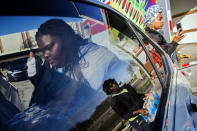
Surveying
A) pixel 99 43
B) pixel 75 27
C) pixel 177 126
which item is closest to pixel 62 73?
pixel 75 27

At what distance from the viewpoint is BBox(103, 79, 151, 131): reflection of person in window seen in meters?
0.84

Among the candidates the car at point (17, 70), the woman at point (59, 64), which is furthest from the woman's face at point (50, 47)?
the car at point (17, 70)

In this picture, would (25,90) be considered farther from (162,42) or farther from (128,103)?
(162,42)

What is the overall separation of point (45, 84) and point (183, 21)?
9.66 metres

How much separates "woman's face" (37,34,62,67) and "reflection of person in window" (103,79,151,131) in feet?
1.19

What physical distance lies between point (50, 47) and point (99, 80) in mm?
397

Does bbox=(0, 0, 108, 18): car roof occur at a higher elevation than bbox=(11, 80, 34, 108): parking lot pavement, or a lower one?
higher

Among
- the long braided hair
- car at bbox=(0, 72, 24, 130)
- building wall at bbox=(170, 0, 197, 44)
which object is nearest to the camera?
car at bbox=(0, 72, 24, 130)

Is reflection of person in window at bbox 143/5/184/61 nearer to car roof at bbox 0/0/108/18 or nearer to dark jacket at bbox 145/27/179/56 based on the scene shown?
dark jacket at bbox 145/27/179/56

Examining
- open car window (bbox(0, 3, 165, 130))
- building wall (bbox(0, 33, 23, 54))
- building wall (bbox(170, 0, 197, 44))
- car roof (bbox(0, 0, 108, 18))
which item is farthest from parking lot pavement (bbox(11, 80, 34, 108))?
building wall (bbox(170, 0, 197, 44))

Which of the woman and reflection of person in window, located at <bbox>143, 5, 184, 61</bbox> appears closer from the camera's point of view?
the woman

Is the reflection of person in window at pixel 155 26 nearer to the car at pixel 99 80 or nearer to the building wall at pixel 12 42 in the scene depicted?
the car at pixel 99 80

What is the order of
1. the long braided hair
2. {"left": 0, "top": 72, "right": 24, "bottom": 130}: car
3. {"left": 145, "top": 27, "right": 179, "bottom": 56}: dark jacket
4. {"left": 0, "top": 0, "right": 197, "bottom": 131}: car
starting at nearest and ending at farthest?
{"left": 0, "top": 72, "right": 24, "bottom": 130}: car < {"left": 0, "top": 0, "right": 197, "bottom": 131}: car < the long braided hair < {"left": 145, "top": 27, "right": 179, "bottom": 56}: dark jacket

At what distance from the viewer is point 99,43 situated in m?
1.20
